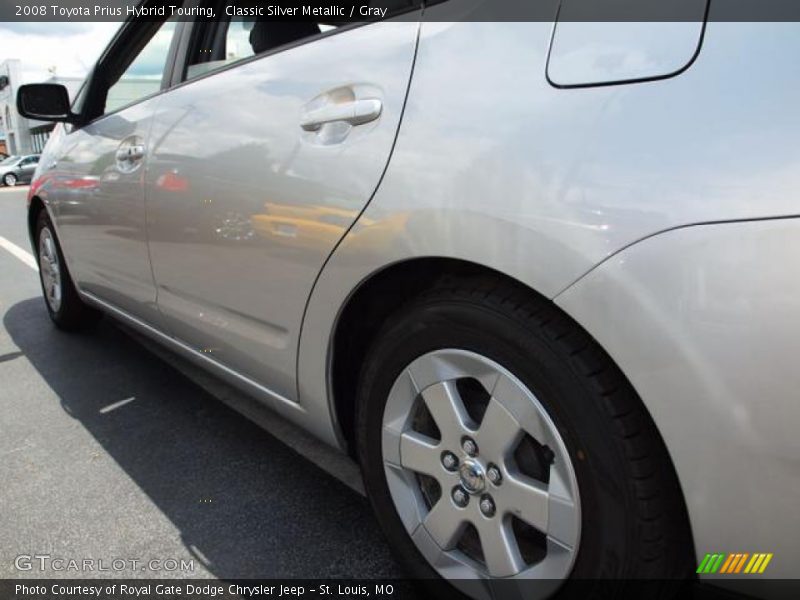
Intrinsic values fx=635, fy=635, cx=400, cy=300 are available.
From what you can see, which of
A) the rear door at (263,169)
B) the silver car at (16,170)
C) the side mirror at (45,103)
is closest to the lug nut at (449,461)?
the rear door at (263,169)

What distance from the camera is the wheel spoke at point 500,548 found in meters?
1.32

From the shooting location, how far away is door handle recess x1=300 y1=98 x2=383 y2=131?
4.80 feet

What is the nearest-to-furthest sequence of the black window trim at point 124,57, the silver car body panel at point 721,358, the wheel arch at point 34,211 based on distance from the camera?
the silver car body panel at point 721,358 → the black window trim at point 124,57 → the wheel arch at point 34,211

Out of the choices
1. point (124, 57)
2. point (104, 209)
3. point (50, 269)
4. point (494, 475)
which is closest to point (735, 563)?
point (494, 475)

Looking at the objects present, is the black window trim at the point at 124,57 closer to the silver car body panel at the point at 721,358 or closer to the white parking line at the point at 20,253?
the silver car body panel at the point at 721,358

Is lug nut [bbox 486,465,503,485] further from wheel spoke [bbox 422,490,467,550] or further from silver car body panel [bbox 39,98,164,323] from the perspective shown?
silver car body panel [bbox 39,98,164,323]

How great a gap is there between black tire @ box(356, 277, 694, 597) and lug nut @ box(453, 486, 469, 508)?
26 centimetres

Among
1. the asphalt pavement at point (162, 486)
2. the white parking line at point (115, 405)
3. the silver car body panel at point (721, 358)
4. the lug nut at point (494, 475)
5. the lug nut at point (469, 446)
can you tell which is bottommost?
the white parking line at point (115, 405)

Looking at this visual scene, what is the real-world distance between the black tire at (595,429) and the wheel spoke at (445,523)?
10.6 inches

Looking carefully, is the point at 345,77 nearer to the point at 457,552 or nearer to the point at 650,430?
Result: the point at 650,430

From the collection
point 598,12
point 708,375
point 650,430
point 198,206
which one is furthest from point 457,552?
point 198,206

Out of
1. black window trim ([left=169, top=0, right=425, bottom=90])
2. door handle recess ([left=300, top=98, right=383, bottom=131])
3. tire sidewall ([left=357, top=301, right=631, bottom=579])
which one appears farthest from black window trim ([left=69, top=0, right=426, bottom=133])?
tire sidewall ([left=357, top=301, right=631, bottom=579])

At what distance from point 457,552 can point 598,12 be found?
116 cm

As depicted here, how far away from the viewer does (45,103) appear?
3.13m
